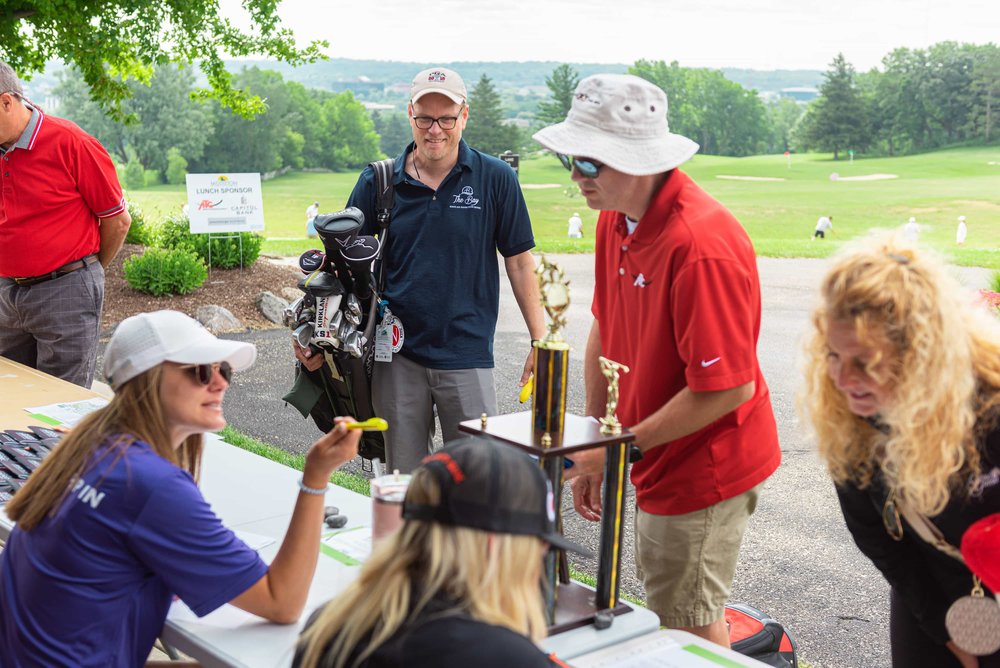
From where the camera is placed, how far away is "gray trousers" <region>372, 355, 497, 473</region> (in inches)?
165

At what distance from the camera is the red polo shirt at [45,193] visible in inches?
197

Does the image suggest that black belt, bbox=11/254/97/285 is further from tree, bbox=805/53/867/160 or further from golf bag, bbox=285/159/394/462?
tree, bbox=805/53/867/160

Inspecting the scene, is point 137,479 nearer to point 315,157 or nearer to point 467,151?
point 467,151

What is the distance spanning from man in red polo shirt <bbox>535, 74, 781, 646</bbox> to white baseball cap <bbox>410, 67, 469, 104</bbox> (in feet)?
4.72

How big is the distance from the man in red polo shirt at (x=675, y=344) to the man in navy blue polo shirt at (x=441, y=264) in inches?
54.3

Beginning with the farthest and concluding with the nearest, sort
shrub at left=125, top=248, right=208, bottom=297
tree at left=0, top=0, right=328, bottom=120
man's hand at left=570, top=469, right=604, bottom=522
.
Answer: shrub at left=125, top=248, right=208, bottom=297 → tree at left=0, top=0, right=328, bottom=120 → man's hand at left=570, top=469, right=604, bottom=522

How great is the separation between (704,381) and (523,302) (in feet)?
6.23

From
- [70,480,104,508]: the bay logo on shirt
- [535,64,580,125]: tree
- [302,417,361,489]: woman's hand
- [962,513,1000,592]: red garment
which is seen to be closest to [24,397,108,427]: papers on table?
[70,480,104,508]: the bay logo on shirt

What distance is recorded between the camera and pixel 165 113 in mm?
56406

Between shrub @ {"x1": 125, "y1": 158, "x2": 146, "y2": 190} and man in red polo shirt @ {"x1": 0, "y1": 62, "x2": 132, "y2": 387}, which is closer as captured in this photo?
man in red polo shirt @ {"x1": 0, "y1": 62, "x2": 132, "y2": 387}

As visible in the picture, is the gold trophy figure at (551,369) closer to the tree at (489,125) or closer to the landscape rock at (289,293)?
the landscape rock at (289,293)

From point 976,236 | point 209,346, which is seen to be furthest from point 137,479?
point 976,236

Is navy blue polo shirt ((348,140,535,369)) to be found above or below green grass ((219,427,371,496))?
above

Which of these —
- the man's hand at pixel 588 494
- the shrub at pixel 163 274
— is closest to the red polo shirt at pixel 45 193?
the man's hand at pixel 588 494
